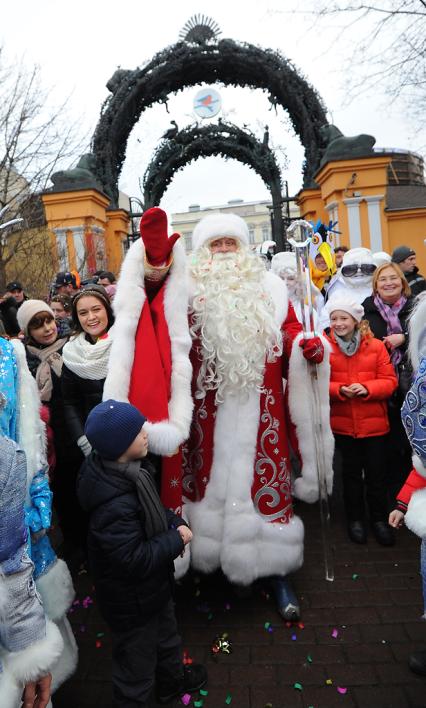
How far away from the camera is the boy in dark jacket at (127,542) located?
187 centimetres

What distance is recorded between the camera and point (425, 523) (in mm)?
1847

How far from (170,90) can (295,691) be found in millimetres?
14557

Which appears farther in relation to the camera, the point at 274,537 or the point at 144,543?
the point at 274,537

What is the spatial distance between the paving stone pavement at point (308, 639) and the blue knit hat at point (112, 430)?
1.25 m

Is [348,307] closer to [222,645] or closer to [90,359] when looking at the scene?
[90,359]

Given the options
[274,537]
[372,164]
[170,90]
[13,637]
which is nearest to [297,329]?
[274,537]

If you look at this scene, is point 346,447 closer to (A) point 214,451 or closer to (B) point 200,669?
(A) point 214,451

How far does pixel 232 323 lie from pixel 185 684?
1.69 m

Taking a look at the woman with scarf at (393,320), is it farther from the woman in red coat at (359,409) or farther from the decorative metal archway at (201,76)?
the decorative metal archway at (201,76)

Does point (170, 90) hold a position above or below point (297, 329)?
→ above

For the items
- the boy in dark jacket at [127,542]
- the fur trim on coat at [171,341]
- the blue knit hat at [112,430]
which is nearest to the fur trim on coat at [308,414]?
the fur trim on coat at [171,341]

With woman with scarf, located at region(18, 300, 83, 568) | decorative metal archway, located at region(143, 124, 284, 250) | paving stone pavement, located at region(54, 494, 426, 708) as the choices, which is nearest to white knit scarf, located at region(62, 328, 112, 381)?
woman with scarf, located at region(18, 300, 83, 568)

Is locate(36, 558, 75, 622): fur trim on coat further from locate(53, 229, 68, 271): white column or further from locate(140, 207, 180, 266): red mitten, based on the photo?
locate(53, 229, 68, 271): white column

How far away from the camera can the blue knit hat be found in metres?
1.90
